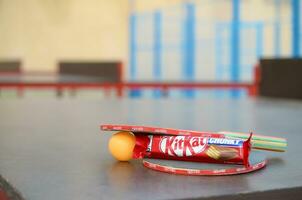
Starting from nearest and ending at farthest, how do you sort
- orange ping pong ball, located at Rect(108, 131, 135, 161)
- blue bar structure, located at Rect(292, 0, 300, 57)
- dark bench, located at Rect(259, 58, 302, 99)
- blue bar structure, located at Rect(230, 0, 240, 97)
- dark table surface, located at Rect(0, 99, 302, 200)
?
dark table surface, located at Rect(0, 99, 302, 200) < orange ping pong ball, located at Rect(108, 131, 135, 161) < dark bench, located at Rect(259, 58, 302, 99) < blue bar structure, located at Rect(292, 0, 300, 57) < blue bar structure, located at Rect(230, 0, 240, 97)

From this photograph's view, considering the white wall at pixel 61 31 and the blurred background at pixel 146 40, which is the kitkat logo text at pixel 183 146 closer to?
the blurred background at pixel 146 40

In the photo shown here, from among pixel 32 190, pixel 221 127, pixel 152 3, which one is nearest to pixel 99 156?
pixel 32 190

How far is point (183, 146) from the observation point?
0.52 m

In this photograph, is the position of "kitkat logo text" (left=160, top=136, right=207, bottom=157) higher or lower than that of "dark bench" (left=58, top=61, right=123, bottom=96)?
higher

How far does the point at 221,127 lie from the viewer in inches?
38.7

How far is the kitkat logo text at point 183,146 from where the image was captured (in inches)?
20.4

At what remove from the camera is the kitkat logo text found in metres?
0.52

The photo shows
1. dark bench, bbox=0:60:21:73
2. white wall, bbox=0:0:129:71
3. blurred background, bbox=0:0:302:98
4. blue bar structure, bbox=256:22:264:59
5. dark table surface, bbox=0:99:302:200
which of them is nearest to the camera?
dark table surface, bbox=0:99:302:200

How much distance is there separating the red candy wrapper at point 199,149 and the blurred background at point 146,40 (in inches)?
147

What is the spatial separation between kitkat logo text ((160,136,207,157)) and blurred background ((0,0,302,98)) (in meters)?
3.73

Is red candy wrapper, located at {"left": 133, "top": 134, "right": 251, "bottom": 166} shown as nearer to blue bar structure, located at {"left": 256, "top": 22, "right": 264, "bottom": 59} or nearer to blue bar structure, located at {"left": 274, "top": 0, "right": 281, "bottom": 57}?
blue bar structure, located at {"left": 274, "top": 0, "right": 281, "bottom": 57}

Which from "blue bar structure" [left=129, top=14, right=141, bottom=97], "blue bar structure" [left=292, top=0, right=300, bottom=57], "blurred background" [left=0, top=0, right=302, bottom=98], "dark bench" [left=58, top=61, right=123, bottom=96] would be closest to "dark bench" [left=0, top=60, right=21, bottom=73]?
"blurred background" [left=0, top=0, right=302, bottom=98]

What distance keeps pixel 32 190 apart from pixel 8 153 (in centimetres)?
22

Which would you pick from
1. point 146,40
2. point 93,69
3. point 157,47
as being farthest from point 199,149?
point 146,40
